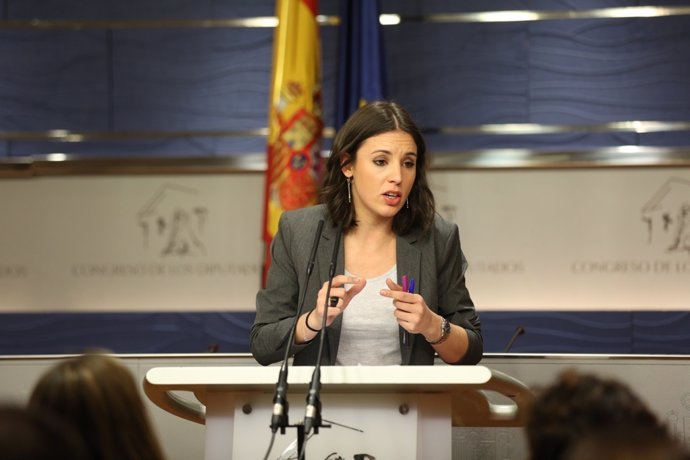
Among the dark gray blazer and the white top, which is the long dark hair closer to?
the dark gray blazer

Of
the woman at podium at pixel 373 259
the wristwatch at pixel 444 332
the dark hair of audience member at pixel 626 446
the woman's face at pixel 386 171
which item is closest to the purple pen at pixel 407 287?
the woman at podium at pixel 373 259

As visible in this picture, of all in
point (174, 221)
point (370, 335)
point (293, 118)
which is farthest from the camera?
point (174, 221)

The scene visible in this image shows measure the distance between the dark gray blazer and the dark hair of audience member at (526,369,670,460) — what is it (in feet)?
A: 4.34

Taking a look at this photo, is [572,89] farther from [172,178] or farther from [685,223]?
[172,178]

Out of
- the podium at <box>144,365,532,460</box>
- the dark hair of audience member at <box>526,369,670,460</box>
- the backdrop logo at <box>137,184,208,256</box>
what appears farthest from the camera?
the backdrop logo at <box>137,184,208,256</box>

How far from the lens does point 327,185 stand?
9.94 ft

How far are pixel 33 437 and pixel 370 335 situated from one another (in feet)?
5.69

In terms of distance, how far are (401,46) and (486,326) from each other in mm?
1711

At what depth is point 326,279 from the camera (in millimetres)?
2826

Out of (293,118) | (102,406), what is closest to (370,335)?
(102,406)

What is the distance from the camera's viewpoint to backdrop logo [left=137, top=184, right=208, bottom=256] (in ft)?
19.7

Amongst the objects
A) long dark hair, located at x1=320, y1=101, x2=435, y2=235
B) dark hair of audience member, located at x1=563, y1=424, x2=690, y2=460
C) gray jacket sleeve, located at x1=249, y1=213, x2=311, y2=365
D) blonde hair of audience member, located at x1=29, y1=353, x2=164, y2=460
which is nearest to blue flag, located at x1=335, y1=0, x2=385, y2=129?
long dark hair, located at x1=320, y1=101, x2=435, y2=235

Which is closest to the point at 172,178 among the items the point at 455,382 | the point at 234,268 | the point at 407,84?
the point at 234,268

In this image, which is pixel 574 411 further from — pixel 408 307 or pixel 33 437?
pixel 408 307
